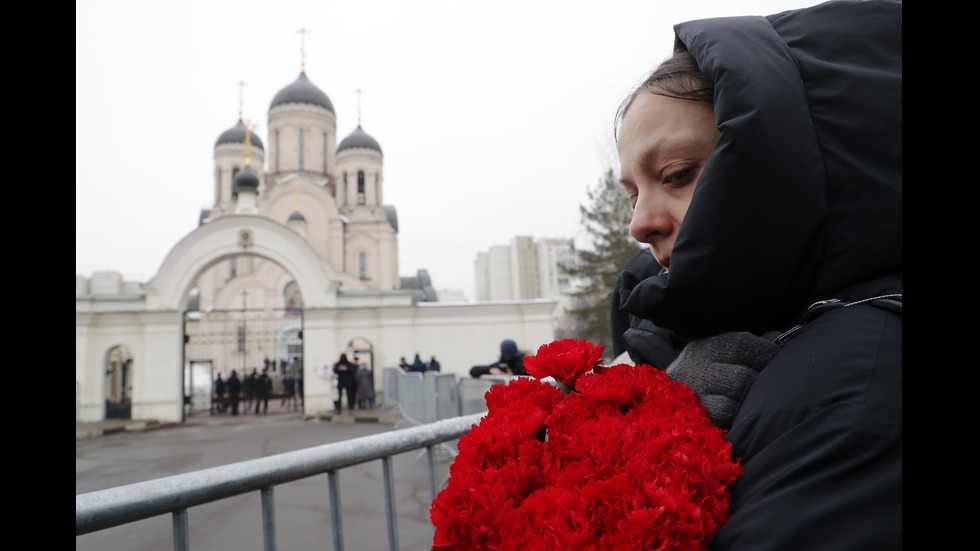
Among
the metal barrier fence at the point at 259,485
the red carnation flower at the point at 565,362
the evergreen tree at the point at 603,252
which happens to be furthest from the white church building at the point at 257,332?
the red carnation flower at the point at 565,362

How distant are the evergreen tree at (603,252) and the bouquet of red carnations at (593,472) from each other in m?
25.3

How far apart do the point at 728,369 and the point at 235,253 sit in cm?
2043

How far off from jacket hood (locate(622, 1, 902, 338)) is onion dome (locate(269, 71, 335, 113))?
4120cm

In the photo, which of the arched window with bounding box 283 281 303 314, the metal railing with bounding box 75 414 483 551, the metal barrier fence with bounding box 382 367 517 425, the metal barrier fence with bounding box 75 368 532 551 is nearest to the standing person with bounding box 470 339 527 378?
the metal barrier fence with bounding box 382 367 517 425

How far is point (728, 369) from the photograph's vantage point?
930 mm

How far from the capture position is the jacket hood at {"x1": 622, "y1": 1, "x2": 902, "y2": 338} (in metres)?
0.88

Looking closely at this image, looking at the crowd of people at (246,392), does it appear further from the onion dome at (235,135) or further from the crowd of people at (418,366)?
the onion dome at (235,135)

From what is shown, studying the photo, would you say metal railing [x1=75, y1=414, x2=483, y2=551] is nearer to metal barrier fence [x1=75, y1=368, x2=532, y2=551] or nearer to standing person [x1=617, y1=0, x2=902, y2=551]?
metal barrier fence [x1=75, y1=368, x2=532, y2=551]

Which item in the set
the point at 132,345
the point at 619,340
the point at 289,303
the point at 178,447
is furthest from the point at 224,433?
the point at 289,303

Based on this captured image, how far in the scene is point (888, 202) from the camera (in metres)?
0.88
